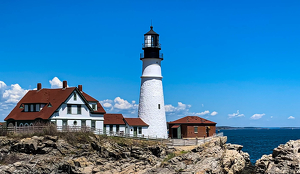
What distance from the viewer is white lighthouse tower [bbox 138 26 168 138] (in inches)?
1994

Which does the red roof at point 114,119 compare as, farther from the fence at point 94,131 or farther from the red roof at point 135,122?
the fence at point 94,131

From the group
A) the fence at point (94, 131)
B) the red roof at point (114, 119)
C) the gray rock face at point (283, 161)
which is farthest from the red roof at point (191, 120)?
the gray rock face at point (283, 161)

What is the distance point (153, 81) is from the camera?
50781 mm

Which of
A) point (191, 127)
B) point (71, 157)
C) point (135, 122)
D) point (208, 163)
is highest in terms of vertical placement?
point (135, 122)

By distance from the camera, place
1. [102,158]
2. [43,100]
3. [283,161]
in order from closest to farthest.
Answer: [283,161], [102,158], [43,100]

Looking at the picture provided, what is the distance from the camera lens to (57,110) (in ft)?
144

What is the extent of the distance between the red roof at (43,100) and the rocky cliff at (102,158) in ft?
20.5

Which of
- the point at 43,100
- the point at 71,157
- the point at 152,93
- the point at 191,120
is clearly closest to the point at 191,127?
the point at 191,120

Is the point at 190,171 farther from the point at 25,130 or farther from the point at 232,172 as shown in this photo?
the point at 25,130

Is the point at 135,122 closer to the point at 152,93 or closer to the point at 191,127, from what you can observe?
the point at 152,93

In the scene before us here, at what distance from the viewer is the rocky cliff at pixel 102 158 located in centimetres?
3434

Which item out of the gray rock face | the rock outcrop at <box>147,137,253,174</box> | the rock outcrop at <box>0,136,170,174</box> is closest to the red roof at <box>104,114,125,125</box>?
the rock outcrop at <box>0,136,170,174</box>

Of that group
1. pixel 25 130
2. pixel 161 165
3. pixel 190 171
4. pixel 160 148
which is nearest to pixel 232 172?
pixel 190 171

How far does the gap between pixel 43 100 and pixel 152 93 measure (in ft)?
43.7
